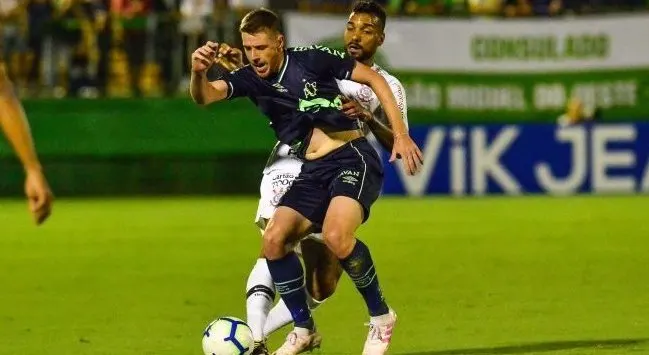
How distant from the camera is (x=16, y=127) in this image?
531cm

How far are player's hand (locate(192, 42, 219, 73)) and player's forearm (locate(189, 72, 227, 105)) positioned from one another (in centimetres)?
10

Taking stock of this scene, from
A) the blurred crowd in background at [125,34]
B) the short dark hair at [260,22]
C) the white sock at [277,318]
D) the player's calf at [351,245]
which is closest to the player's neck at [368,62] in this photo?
the short dark hair at [260,22]

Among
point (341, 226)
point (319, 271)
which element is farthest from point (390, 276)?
point (341, 226)

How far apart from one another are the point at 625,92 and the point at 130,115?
6.40m

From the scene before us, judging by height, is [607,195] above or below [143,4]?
below

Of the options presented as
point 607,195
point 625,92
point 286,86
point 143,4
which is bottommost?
point 607,195

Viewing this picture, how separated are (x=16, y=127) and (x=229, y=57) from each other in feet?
8.62

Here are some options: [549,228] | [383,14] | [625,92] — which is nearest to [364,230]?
[549,228]

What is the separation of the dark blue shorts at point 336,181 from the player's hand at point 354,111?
0.16 metres

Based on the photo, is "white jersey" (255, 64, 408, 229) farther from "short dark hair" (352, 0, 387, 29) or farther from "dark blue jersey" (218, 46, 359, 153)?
"short dark hair" (352, 0, 387, 29)

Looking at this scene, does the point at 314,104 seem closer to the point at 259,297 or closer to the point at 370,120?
the point at 370,120

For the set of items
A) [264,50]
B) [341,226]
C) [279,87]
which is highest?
[264,50]

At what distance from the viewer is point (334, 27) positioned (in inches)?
750

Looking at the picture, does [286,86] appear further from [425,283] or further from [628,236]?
[628,236]
